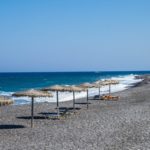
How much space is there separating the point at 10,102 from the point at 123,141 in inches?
736

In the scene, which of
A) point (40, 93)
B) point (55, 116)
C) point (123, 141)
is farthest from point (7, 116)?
point (123, 141)

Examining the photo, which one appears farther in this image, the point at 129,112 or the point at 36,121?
the point at 129,112

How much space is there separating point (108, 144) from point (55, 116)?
28.9 feet

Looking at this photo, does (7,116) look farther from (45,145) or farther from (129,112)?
(45,145)

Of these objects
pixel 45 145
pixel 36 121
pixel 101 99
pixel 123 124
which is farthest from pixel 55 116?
pixel 101 99

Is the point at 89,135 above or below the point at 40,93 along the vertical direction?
below

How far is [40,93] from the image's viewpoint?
2011cm

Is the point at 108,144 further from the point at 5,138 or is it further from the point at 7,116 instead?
the point at 7,116

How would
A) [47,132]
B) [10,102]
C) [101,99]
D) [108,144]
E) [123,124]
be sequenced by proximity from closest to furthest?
1. [108,144]
2. [47,132]
3. [123,124]
4. [10,102]
5. [101,99]

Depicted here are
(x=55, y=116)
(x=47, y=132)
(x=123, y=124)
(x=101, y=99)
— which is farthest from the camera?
(x=101, y=99)

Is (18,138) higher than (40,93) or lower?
lower

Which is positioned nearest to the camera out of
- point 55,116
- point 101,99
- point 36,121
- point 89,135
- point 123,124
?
point 89,135

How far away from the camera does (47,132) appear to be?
58.1 ft

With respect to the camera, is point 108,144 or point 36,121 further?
point 36,121
